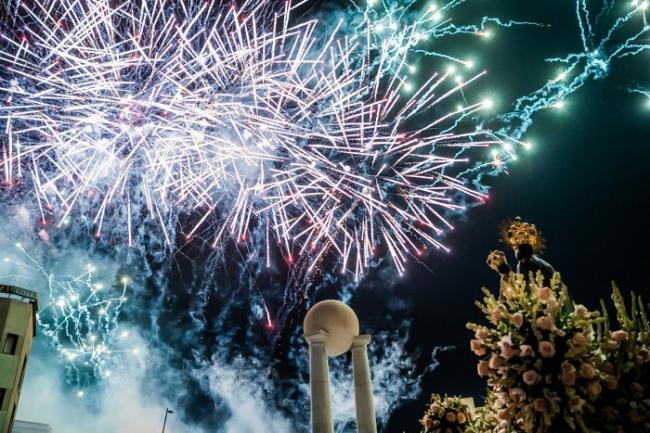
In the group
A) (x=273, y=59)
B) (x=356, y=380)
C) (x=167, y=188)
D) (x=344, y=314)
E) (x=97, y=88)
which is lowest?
(x=356, y=380)

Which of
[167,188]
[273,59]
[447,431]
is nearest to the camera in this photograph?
[447,431]

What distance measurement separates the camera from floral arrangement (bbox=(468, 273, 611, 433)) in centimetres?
677

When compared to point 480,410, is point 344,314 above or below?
above

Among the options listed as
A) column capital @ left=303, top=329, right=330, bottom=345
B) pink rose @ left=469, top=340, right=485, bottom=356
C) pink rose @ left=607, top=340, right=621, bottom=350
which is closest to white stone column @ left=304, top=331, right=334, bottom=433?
column capital @ left=303, top=329, right=330, bottom=345

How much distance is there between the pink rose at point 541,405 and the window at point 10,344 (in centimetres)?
3790

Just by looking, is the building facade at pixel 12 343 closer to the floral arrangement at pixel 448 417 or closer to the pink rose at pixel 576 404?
the floral arrangement at pixel 448 417

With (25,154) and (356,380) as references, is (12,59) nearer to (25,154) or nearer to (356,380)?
(25,154)

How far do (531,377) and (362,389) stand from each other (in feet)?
42.9

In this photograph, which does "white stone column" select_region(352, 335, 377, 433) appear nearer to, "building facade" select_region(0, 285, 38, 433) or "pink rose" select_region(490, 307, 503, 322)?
"pink rose" select_region(490, 307, 503, 322)

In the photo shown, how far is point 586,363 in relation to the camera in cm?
692

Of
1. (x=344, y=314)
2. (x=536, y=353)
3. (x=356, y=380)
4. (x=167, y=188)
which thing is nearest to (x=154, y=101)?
(x=167, y=188)

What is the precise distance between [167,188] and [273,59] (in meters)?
6.03

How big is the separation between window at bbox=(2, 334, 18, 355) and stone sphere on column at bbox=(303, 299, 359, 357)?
26.4 meters

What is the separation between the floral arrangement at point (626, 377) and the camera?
261 inches
